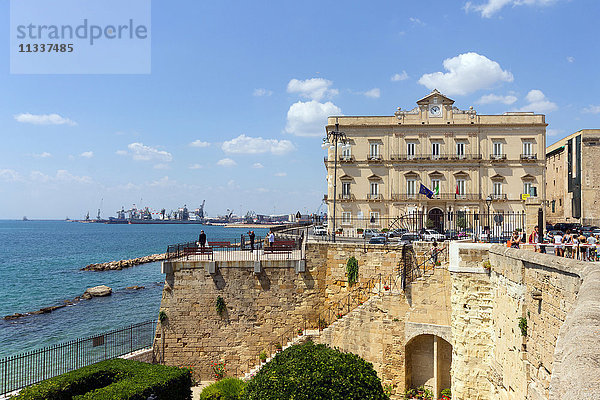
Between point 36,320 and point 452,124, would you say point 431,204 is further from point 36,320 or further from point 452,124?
point 36,320

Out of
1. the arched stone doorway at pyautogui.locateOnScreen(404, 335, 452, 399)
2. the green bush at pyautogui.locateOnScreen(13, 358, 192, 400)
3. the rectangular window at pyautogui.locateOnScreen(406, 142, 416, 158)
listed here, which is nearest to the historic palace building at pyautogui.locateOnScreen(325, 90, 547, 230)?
the rectangular window at pyautogui.locateOnScreen(406, 142, 416, 158)

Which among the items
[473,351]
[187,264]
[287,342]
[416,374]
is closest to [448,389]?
[416,374]

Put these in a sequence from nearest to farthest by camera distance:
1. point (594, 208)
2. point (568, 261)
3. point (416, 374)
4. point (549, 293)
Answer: point (568, 261), point (549, 293), point (416, 374), point (594, 208)

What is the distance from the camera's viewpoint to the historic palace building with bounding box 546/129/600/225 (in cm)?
5050

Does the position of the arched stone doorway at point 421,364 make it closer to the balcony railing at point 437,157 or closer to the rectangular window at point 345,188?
the rectangular window at point 345,188

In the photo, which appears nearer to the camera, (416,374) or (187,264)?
(416,374)

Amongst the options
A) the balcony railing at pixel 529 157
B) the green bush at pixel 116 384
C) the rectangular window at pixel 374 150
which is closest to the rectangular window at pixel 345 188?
the rectangular window at pixel 374 150

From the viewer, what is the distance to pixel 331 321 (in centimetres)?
1903

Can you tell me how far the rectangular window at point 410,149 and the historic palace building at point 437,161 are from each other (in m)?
0.10

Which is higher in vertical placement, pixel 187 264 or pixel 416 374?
pixel 187 264

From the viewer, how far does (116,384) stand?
1295 cm

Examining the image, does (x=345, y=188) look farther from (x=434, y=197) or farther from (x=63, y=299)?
(x=63, y=299)

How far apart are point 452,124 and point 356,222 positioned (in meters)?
14.1

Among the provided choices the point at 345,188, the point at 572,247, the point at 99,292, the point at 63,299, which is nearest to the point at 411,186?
the point at 345,188
